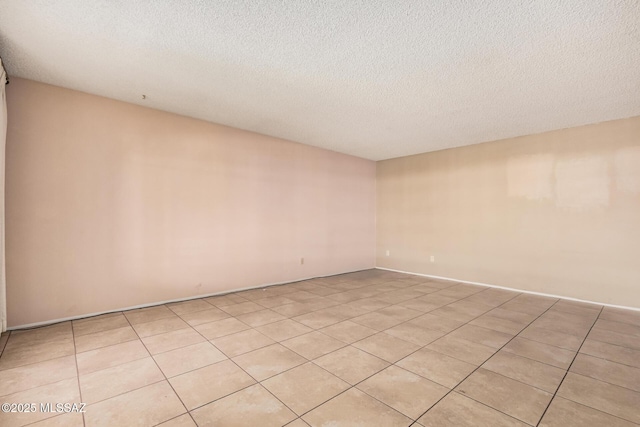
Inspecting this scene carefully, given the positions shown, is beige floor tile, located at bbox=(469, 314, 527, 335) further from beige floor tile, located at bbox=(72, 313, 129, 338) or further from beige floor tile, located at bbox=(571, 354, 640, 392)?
beige floor tile, located at bbox=(72, 313, 129, 338)

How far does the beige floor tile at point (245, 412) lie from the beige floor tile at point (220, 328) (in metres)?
1.10

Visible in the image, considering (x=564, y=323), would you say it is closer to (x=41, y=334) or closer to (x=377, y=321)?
(x=377, y=321)

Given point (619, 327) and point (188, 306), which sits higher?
point (188, 306)

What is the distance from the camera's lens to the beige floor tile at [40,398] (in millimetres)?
1641

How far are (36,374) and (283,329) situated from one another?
6.51ft

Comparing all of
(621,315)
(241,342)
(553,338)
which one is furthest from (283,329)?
(621,315)

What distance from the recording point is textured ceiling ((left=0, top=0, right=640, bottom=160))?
6.72 ft

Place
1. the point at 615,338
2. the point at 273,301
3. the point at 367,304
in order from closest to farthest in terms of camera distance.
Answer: the point at 615,338, the point at 367,304, the point at 273,301

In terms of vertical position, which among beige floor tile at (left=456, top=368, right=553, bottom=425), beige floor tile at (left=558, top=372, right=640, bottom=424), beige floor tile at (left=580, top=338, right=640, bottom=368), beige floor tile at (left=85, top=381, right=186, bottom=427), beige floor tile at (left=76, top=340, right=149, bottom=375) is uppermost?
beige floor tile at (left=76, top=340, right=149, bottom=375)

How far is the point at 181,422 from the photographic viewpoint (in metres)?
1.61

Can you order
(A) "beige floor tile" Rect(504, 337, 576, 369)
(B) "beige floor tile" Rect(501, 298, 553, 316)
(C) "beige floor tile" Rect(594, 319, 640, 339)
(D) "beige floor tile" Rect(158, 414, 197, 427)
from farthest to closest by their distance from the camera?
(B) "beige floor tile" Rect(501, 298, 553, 316)
(C) "beige floor tile" Rect(594, 319, 640, 339)
(A) "beige floor tile" Rect(504, 337, 576, 369)
(D) "beige floor tile" Rect(158, 414, 197, 427)

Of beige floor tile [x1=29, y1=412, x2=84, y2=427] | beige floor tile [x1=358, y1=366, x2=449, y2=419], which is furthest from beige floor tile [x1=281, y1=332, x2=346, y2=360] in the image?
beige floor tile [x1=29, y1=412, x2=84, y2=427]

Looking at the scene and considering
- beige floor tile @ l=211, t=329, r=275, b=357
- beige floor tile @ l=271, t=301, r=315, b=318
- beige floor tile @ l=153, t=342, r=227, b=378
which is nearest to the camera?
beige floor tile @ l=153, t=342, r=227, b=378

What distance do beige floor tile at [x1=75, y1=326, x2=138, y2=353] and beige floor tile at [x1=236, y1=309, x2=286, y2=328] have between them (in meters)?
1.10
